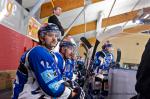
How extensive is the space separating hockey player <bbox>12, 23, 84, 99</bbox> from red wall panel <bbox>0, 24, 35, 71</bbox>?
288 cm

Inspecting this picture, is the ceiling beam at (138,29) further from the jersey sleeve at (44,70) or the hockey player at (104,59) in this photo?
the jersey sleeve at (44,70)

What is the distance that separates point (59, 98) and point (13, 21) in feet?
14.9

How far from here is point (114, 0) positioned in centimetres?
1484

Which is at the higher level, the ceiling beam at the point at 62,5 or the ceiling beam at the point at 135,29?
the ceiling beam at the point at 135,29

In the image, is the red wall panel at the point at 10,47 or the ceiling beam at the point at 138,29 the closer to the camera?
the red wall panel at the point at 10,47

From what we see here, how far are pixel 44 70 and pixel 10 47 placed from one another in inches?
151

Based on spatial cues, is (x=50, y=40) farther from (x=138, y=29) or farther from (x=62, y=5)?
(x=138, y=29)

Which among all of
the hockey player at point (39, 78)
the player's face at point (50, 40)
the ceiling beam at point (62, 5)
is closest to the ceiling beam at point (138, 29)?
the ceiling beam at point (62, 5)

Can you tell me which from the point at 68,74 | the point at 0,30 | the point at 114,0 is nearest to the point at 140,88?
the point at 68,74

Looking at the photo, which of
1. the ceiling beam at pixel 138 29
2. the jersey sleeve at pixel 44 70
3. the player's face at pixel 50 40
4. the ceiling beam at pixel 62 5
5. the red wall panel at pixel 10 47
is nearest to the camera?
the jersey sleeve at pixel 44 70

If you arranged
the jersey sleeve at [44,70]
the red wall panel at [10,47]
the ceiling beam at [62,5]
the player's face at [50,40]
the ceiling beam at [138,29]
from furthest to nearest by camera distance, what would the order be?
the ceiling beam at [138,29] < the ceiling beam at [62,5] < the red wall panel at [10,47] < the player's face at [50,40] < the jersey sleeve at [44,70]

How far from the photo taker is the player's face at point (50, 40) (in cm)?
273

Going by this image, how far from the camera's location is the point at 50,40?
9.02 feet

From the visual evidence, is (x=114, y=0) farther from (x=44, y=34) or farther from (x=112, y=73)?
(x=44, y=34)
